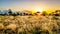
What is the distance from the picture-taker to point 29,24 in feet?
13.7

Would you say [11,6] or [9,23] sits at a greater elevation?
[11,6]

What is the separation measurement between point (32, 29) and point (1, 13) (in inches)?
37.7

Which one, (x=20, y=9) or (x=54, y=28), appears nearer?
(x=54, y=28)

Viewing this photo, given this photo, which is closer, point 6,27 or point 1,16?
point 6,27

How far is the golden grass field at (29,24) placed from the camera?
402 cm

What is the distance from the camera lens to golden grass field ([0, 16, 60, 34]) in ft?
13.2

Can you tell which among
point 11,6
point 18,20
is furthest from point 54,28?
point 11,6

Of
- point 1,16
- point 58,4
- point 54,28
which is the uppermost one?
point 58,4

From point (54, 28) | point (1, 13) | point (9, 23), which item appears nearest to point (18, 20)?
point (9, 23)

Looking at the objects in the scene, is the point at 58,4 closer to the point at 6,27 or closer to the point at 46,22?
the point at 46,22

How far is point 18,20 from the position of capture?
169 inches

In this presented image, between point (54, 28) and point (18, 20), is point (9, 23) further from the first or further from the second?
point (54, 28)

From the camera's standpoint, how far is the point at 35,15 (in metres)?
4.41

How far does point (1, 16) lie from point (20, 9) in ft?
1.73
